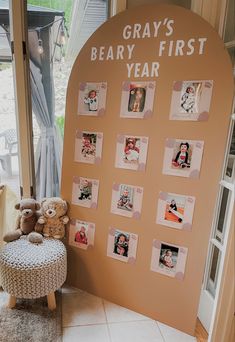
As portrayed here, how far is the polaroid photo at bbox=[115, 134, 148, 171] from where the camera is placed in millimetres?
1432

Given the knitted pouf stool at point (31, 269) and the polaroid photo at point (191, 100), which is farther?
the knitted pouf stool at point (31, 269)

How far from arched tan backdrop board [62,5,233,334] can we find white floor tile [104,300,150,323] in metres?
0.04

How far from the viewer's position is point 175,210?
1408 mm

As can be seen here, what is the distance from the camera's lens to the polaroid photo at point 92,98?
1494 mm

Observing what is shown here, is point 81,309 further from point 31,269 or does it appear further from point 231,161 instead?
point 231,161

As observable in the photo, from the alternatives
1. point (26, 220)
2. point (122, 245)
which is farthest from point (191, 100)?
point (26, 220)

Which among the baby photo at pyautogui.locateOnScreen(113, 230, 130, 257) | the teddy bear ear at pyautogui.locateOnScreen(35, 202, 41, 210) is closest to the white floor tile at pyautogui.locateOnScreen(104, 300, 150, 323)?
the baby photo at pyautogui.locateOnScreen(113, 230, 130, 257)

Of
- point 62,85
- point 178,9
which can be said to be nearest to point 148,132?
point 178,9

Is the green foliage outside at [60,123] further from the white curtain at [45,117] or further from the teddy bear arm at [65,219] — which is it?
the teddy bear arm at [65,219]

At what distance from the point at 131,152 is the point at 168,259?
69 cm

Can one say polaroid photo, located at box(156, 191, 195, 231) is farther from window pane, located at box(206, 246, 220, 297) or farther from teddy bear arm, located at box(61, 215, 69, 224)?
teddy bear arm, located at box(61, 215, 69, 224)

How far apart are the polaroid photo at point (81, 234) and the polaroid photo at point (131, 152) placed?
50cm

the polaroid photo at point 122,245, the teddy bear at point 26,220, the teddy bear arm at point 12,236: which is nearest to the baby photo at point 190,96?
the polaroid photo at point 122,245

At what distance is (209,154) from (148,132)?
1.17ft
